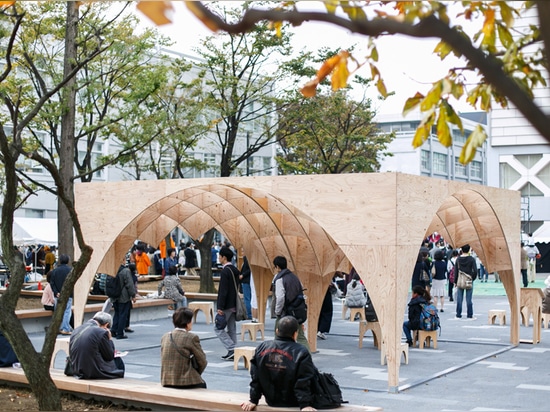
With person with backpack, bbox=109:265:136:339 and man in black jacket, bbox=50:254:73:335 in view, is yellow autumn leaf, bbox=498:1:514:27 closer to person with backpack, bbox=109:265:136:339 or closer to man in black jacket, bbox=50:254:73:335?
person with backpack, bbox=109:265:136:339

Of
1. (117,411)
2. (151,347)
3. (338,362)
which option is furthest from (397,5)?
(151,347)

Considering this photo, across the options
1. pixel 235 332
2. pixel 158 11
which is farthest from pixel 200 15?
pixel 235 332

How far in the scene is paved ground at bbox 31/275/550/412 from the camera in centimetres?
1082

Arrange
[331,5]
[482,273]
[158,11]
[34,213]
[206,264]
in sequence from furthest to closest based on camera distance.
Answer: [34,213] → [482,273] → [206,264] → [331,5] → [158,11]

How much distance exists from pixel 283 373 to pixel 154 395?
1.90 metres

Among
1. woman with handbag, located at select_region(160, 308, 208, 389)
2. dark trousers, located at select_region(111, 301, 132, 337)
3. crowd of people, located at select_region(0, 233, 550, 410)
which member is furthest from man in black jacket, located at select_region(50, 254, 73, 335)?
woman with handbag, located at select_region(160, 308, 208, 389)

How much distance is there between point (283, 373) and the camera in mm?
8094

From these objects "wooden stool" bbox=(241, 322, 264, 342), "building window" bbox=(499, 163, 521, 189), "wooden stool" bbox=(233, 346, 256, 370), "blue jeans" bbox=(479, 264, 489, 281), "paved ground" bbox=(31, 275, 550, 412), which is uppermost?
Answer: "building window" bbox=(499, 163, 521, 189)

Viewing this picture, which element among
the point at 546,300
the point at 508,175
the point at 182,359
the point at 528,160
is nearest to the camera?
the point at 182,359

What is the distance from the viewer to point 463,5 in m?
5.07

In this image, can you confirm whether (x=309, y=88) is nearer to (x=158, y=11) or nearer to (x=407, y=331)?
(x=158, y=11)

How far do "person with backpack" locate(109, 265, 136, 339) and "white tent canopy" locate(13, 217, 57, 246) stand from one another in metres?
13.2

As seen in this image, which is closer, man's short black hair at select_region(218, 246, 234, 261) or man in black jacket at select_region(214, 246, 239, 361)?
man in black jacket at select_region(214, 246, 239, 361)

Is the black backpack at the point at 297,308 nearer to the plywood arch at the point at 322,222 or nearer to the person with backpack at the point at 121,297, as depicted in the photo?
the plywood arch at the point at 322,222
